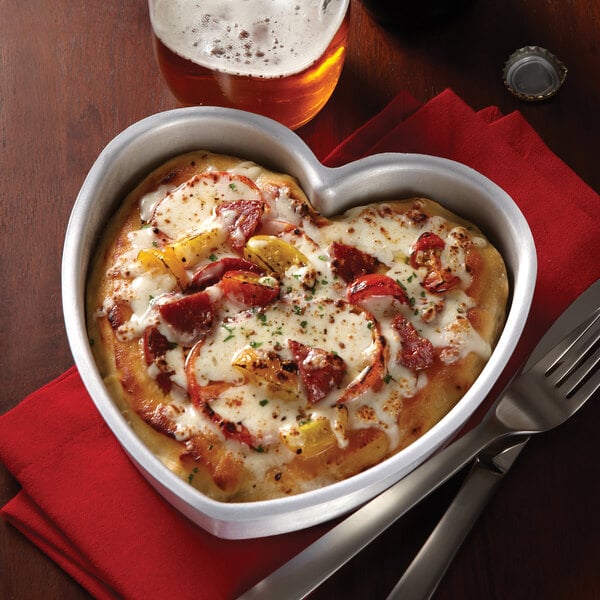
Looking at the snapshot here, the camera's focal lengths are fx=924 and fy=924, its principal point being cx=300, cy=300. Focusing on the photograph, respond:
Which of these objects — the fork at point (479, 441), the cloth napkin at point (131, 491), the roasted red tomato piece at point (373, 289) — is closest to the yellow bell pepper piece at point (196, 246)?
the roasted red tomato piece at point (373, 289)

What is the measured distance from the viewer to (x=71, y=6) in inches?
137

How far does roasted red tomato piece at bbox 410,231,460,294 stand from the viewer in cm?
261

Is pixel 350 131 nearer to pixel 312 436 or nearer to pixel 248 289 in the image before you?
pixel 248 289

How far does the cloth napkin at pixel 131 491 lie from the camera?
256cm

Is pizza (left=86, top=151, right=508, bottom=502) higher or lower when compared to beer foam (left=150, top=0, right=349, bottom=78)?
lower

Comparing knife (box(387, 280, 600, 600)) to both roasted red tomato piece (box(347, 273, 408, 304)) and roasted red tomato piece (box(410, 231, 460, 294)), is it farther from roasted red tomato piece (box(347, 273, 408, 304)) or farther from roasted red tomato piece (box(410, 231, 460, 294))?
roasted red tomato piece (box(347, 273, 408, 304))

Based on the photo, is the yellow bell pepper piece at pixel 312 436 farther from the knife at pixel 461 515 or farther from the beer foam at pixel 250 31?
the beer foam at pixel 250 31

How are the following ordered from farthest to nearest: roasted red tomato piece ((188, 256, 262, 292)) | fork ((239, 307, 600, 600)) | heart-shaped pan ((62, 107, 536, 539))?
roasted red tomato piece ((188, 256, 262, 292)), fork ((239, 307, 600, 600)), heart-shaped pan ((62, 107, 536, 539))

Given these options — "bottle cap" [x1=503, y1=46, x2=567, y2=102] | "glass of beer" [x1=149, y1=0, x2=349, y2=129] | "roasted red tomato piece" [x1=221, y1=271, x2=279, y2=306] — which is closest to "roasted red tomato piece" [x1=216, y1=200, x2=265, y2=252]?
"roasted red tomato piece" [x1=221, y1=271, x2=279, y2=306]

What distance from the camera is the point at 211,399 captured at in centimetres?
243

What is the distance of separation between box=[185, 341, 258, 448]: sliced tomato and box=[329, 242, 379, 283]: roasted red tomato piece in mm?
453

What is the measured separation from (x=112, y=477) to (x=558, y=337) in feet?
4.58

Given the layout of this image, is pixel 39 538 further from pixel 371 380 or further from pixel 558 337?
pixel 558 337

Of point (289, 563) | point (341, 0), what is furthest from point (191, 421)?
point (341, 0)
